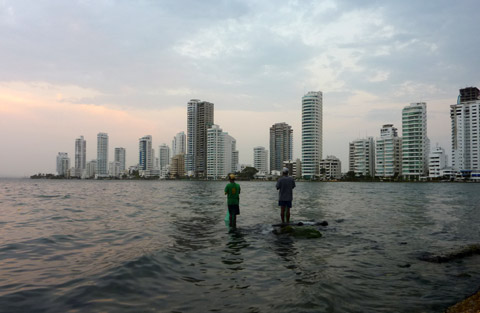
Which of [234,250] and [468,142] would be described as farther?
[468,142]

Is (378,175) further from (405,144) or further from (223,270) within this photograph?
(223,270)

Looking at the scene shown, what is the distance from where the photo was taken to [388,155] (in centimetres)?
16862

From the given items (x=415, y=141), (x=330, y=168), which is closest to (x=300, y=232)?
(x=415, y=141)

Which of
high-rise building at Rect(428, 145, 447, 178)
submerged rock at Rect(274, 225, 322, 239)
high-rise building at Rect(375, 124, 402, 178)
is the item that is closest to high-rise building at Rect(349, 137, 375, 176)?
high-rise building at Rect(375, 124, 402, 178)

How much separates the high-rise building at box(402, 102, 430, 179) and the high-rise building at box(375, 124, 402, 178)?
8.63m

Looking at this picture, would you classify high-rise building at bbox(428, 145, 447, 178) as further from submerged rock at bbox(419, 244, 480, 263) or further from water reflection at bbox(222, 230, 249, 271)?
water reflection at bbox(222, 230, 249, 271)

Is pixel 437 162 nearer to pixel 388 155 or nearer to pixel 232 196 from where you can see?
pixel 388 155

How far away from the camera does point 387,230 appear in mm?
15078

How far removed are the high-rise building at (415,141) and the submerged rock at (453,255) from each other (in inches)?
6493

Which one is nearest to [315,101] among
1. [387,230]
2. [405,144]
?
[405,144]

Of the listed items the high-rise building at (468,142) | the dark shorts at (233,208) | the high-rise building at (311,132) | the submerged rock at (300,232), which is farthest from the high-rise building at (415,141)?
the dark shorts at (233,208)

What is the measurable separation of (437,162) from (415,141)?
50.8 feet

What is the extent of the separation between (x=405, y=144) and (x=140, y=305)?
176801mm

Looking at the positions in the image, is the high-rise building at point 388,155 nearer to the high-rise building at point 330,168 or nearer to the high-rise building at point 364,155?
the high-rise building at point 364,155
